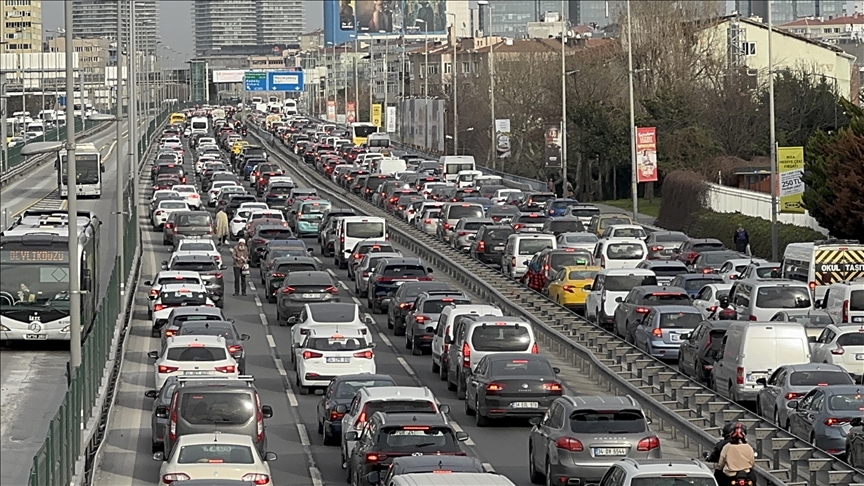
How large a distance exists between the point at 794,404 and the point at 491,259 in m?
30.2

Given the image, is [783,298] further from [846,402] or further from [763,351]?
[846,402]

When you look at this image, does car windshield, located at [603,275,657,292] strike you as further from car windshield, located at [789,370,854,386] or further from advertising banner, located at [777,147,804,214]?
car windshield, located at [789,370,854,386]

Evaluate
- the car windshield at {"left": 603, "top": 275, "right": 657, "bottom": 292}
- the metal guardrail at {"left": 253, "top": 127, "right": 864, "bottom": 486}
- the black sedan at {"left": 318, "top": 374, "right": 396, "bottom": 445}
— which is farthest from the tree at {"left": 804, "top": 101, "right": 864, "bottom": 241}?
the black sedan at {"left": 318, "top": 374, "right": 396, "bottom": 445}

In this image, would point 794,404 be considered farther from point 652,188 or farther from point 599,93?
point 599,93

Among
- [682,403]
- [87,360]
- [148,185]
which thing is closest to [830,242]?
[682,403]

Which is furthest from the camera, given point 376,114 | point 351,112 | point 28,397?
point 351,112

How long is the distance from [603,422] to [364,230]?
32.8 m

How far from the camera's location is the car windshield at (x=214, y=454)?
20.1 metres

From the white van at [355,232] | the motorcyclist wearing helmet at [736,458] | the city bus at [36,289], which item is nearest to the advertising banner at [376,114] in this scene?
the white van at [355,232]

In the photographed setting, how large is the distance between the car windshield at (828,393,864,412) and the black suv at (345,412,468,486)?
5.28 meters

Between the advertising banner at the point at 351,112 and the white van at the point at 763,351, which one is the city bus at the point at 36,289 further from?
the advertising banner at the point at 351,112

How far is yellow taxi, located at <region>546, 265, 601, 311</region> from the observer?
1687 inches

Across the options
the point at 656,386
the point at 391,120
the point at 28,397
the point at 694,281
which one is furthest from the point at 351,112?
the point at 656,386

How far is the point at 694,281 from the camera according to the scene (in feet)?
134
